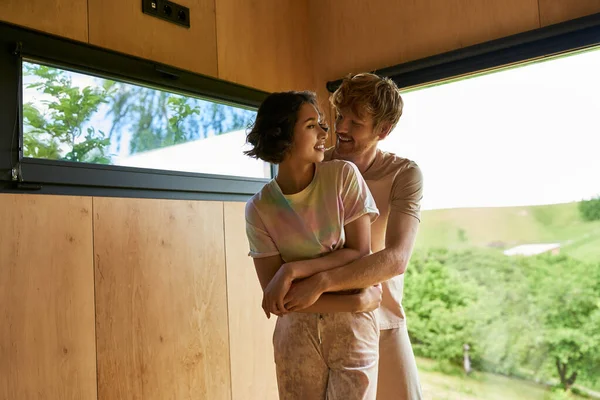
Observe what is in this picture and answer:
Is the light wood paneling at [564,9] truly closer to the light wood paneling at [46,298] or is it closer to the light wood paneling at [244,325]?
the light wood paneling at [244,325]

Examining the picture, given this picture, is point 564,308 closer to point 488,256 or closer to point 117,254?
point 488,256

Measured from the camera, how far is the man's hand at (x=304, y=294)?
1.25 m

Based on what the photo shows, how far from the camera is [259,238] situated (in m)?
1.36

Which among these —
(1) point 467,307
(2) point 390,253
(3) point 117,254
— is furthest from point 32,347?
(1) point 467,307

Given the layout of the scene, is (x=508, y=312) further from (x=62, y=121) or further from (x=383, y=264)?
(x=62, y=121)

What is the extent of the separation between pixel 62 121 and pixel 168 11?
0.87 metres

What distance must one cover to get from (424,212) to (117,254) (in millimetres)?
1839

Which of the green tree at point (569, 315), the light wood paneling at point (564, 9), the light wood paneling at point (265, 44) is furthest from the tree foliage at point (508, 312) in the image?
the light wood paneling at point (265, 44)

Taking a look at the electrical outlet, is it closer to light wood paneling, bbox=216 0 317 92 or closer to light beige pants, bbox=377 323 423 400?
light wood paneling, bbox=216 0 317 92

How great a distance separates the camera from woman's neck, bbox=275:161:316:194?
1.37 m

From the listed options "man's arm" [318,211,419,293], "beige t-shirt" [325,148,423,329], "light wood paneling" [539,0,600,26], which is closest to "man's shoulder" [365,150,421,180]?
Answer: "beige t-shirt" [325,148,423,329]

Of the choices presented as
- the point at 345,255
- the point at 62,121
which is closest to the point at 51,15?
the point at 62,121

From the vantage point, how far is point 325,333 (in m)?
1.29

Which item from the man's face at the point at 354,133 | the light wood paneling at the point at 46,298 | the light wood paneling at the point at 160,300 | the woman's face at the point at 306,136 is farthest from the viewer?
the light wood paneling at the point at 160,300
